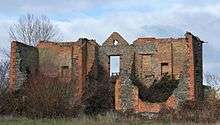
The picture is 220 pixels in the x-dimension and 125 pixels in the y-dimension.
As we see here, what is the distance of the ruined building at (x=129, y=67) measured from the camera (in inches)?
1503

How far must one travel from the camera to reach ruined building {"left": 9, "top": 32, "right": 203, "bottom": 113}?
3819 centimetres

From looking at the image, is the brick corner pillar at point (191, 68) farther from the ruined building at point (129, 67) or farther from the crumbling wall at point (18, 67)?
the crumbling wall at point (18, 67)

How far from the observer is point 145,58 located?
4247cm

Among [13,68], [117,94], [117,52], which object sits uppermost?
[117,52]

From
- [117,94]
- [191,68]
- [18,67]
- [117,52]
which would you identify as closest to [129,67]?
[117,52]

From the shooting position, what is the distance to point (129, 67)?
139 ft

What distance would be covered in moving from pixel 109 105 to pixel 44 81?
25.4 feet

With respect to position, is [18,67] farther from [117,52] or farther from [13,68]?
[117,52]

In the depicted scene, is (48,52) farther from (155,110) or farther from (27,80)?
(155,110)

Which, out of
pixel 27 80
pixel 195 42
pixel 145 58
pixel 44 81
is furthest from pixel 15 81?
pixel 195 42

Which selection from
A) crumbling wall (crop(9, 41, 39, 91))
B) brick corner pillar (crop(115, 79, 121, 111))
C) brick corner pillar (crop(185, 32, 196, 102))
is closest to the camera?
brick corner pillar (crop(185, 32, 196, 102))

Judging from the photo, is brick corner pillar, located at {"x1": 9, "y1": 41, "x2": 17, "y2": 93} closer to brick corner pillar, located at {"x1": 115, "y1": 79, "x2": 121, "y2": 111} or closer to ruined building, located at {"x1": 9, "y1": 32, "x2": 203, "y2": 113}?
ruined building, located at {"x1": 9, "y1": 32, "x2": 203, "y2": 113}

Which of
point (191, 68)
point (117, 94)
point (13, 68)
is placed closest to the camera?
point (117, 94)

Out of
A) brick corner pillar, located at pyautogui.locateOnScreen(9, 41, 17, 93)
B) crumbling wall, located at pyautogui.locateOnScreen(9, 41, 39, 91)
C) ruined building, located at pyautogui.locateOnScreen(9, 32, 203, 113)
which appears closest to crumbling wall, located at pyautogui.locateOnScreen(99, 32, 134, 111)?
ruined building, located at pyautogui.locateOnScreen(9, 32, 203, 113)
